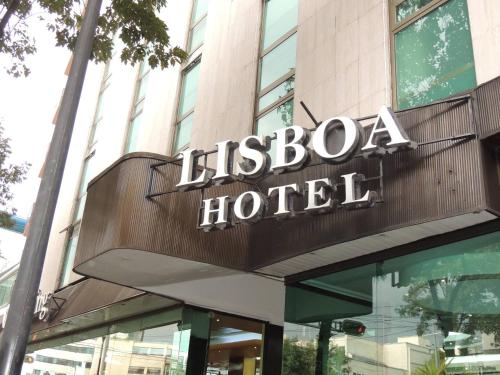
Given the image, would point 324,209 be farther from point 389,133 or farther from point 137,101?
point 137,101

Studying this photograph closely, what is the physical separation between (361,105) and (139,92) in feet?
40.0

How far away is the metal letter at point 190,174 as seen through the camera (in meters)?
7.17

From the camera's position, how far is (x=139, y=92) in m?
18.8

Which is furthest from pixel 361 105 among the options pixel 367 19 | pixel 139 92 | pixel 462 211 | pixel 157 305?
pixel 139 92

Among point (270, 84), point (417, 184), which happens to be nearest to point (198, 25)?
point (270, 84)

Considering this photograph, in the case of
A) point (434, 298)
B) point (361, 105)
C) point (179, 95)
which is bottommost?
point (434, 298)

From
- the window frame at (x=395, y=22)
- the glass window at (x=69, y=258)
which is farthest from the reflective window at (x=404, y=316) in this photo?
the glass window at (x=69, y=258)

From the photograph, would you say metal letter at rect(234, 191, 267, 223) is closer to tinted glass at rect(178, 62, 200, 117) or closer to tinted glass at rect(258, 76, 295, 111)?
tinted glass at rect(258, 76, 295, 111)

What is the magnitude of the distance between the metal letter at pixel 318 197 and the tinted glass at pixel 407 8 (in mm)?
3315

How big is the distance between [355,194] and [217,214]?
1.87 metres

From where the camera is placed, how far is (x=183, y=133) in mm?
14070

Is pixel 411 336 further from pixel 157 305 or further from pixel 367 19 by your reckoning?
pixel 157 305

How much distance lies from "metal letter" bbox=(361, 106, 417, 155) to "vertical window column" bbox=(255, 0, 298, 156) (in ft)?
13.5

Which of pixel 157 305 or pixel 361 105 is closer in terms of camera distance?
pixel 361 105
